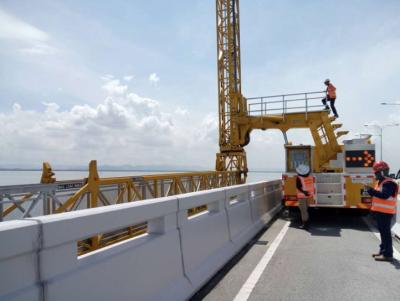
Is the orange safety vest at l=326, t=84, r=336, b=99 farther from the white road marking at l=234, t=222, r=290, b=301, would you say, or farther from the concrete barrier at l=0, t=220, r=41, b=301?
the concrete barrier at l=0, t=220, r=41, b=301

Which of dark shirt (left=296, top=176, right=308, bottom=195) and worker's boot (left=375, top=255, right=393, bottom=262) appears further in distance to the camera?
dark shirt (left=296, top=176, right=308, bottom=195)

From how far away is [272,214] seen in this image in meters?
12.4

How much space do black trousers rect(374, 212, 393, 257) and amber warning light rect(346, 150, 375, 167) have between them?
19.5 feet

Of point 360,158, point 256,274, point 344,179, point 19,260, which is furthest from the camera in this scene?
point 360,158

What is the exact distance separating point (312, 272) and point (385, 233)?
1901mm

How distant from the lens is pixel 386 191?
7062mm

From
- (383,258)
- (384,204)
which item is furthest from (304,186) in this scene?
(383,258)

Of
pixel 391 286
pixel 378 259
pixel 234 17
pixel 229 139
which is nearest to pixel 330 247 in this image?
pixel 378 259

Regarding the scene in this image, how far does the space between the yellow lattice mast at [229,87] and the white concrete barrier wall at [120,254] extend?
18.4 m

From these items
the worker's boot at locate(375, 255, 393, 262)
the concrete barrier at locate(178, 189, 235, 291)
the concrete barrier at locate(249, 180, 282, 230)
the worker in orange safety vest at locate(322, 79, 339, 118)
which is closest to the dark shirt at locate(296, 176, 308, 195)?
the concrete barrier at locate(249, 180, 282, 230)

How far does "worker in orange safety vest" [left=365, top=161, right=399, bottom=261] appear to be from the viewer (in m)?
6.89

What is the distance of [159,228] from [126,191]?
4.73m

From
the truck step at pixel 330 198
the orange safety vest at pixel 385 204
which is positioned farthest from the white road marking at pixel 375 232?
the truck step at pixel 330 198

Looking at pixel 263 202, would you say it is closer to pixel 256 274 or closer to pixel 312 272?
pixel 312 272
